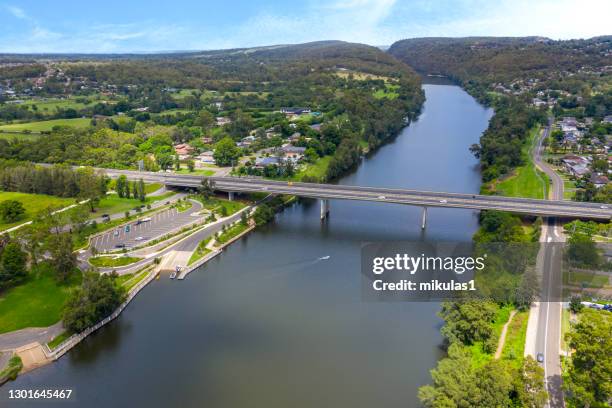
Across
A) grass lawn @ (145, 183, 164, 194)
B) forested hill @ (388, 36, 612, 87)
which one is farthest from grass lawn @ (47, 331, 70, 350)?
forested hill @ (388, 36, 612, 87)

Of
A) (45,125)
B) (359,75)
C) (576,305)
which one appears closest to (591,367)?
(576,305)

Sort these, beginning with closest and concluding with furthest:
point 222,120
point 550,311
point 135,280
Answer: point 550,311 < point 135,280 < point 222,120

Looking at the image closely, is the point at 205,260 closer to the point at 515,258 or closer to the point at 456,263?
the point at 456,263

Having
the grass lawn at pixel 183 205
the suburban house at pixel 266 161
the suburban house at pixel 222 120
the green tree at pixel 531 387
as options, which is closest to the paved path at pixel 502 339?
the green tree at pixel 531 387

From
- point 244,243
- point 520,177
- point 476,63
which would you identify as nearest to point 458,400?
point 244,243

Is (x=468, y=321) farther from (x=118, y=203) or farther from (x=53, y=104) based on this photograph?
(x=53, y=104)

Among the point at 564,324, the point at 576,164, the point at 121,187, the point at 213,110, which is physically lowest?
the point at 564,324
